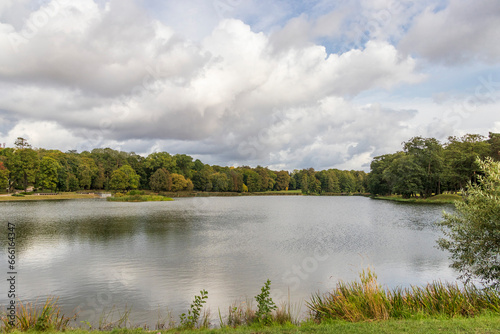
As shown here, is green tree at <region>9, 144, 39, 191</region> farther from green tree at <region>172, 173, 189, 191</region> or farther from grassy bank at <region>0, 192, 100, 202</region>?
green tree at <region>172, 173, 189, 191</region>

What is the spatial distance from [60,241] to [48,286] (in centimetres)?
1039

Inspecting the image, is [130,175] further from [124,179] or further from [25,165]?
[25,165]

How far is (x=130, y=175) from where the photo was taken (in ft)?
332

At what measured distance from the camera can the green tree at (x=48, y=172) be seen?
8094cm

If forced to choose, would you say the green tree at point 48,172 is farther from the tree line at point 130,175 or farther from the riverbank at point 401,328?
the riverbank at point 401,328

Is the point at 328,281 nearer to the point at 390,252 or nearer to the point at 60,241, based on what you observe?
the point at 390,252

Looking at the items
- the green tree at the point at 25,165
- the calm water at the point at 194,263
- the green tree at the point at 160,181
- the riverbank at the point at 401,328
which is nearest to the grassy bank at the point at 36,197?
the green tree at the point at 25,165

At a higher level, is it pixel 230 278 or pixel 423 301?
pixel 423 301

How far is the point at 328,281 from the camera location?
1305 centimetres

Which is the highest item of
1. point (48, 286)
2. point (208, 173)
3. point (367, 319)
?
point (208, 173)

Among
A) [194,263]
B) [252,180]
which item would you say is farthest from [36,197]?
[252,180]

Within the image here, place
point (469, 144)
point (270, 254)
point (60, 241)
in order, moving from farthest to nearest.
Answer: point (469, 144), point (60, 241), point (270, 254)

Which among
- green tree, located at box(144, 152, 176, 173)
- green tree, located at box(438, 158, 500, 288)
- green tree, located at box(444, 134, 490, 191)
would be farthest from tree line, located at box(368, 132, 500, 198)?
green tree, located at box(144, 152, 176, 173)

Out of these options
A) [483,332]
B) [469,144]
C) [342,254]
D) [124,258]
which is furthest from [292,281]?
[469,144]
